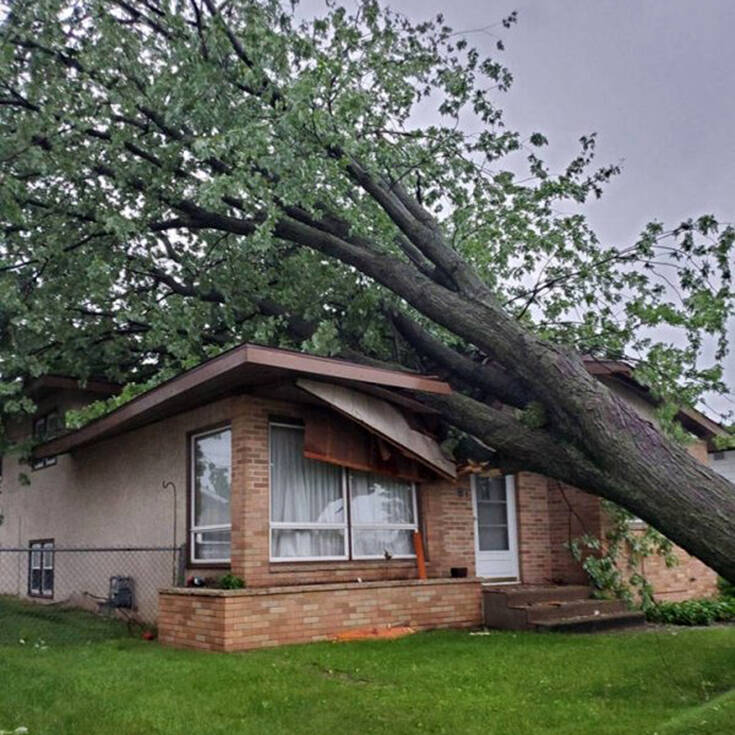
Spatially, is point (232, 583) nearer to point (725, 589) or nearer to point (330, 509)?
point (330, 509)

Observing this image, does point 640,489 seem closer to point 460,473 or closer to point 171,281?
point 460,473

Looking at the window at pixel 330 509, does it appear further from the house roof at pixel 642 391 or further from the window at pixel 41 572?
the window at pixel 41 572

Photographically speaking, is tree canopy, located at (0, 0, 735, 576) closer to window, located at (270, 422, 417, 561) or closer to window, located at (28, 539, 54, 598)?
window, located at (270, 422, 417, 561)

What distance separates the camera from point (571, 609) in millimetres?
10914

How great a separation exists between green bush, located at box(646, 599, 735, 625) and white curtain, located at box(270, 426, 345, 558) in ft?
14.5

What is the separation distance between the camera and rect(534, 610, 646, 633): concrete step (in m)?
10.3

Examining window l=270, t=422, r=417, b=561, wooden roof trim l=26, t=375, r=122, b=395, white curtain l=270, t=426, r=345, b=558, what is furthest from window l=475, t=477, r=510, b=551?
wooden roof trim l=26, t=375, r=122, b=395

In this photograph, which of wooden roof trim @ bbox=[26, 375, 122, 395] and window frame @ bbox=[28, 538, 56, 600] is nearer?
Result: wooden roof trim @ bbox=[26, 375, 122, 395]

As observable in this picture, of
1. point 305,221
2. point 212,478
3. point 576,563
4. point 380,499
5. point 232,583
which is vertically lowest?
point 576,563

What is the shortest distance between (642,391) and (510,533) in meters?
3.61

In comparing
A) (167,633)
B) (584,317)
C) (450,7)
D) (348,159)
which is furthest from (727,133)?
(167,633)

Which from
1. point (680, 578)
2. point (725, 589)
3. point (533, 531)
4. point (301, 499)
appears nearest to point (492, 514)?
point (533, 531)

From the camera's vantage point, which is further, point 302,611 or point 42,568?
point 42,568

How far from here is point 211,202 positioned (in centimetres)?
962
